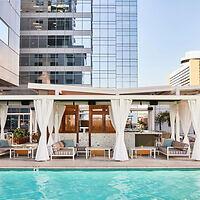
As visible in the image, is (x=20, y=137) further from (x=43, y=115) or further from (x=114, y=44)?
(x=114, y=44)

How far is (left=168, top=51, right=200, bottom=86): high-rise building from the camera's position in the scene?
364 feet

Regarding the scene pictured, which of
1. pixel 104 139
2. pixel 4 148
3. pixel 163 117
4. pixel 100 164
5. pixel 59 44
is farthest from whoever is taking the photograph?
pixel 59 44

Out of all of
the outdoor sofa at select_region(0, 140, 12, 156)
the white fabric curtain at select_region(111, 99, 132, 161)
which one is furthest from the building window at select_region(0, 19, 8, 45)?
the white fabric curtain at select_region(111, 99, 132, 161)

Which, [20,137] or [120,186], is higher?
[20,137]

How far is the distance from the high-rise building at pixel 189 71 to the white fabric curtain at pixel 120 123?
105 metres

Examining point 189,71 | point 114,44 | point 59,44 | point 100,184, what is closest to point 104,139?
point 100,184

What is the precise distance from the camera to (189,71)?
113m

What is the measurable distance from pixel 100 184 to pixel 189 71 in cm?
11201

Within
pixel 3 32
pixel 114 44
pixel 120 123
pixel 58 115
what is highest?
pixel 114 44

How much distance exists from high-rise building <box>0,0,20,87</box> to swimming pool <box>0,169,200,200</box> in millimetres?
7345

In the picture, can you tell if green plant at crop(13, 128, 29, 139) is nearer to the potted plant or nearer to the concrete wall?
the potted plant

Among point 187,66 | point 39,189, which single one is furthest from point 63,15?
point 187,66

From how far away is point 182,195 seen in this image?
7359 millimetres

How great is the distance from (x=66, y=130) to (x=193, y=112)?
24.1ft
